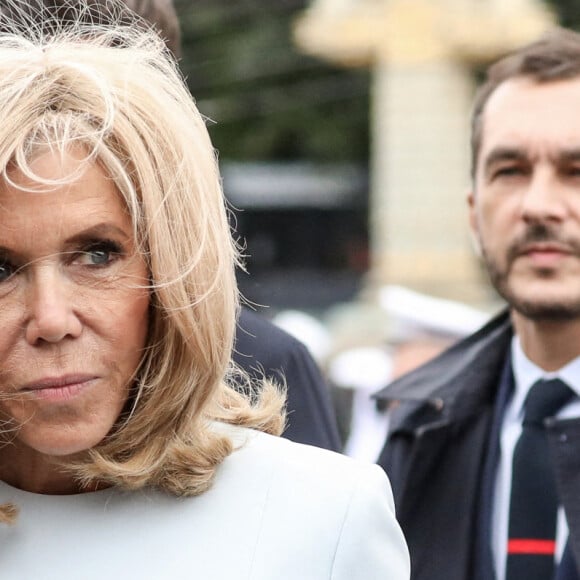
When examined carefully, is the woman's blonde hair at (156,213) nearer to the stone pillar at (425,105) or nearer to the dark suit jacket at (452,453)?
the dark suit jacket at (452,453)

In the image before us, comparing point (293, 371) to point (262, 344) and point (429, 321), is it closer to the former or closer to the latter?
point (262, 344)

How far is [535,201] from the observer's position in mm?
3219

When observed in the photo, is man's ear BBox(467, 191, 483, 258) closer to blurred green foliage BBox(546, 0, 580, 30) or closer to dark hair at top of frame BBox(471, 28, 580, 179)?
dark hair at top of frame BBox(471, 28, 580, 179)

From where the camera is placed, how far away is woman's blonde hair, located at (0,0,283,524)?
2.13 meters

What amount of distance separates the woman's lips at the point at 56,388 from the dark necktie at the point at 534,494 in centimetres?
124

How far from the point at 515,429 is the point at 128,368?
1.38 meters

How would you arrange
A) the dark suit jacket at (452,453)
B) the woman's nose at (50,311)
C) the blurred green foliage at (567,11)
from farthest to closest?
1. the blurred green foliage at (567,11)
2. the dark suit jacket at (452,453)
3. the woman's nose at (50,311)

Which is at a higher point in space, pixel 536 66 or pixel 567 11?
pixel 536 66

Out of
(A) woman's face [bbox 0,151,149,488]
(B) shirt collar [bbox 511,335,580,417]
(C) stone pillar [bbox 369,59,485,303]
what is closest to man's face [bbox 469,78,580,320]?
(B) shirt collar [bbox 511,335,580,417]

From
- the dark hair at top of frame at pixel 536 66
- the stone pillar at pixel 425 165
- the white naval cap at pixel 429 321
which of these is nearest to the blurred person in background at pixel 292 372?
the dark hair at top of frame at pixel 536 66

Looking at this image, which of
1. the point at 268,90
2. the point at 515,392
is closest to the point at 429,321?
the point at 515,392

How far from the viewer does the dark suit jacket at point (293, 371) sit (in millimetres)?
2787

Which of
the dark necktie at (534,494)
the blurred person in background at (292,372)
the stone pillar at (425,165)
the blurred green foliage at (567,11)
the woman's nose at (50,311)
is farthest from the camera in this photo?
the blurred green foliage at (567,11)

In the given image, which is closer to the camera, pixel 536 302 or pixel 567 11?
pixel 536 302
